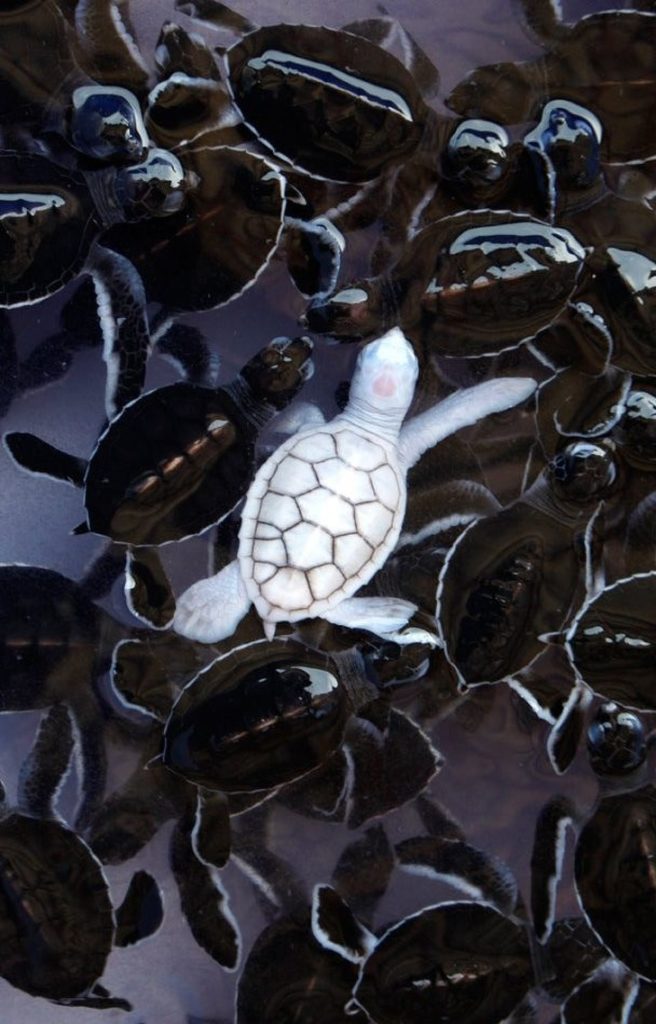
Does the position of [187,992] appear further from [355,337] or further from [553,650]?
[355,337]

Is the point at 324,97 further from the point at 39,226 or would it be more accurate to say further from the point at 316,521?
the point at 316,521

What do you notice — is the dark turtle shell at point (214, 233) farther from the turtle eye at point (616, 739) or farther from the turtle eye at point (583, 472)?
the turtle eye at point (616, 739)

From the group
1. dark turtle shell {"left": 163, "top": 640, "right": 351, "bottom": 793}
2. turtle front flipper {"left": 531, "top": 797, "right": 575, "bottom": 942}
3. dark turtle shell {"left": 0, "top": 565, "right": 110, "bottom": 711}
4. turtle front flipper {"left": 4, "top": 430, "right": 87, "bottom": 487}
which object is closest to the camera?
dark turtle shell {"left": 163, "top": 640, "right": 351, "bottom": 793}

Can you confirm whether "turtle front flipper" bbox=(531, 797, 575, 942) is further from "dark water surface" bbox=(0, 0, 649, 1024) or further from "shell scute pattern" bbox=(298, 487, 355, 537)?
"shell scute pattern" bbox=(298, 487, 355, 537)

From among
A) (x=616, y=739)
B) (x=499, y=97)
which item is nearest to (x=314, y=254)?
(x=499, y=97)

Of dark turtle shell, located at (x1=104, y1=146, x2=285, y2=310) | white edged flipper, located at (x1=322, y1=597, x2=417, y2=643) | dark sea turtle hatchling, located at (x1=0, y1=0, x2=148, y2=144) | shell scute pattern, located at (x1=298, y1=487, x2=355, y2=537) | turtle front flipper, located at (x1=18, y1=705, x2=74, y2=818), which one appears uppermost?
dark sea turtle hatchling, located at (x1=0, y1=0, x2=148, y2=144)

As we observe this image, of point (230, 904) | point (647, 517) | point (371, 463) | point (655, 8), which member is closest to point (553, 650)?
point (647, 517)

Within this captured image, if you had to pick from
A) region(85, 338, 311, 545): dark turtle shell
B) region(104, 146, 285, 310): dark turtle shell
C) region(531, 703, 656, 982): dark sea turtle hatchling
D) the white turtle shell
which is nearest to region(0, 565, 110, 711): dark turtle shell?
region(85, 338, 311, 545): dark turtle shell
